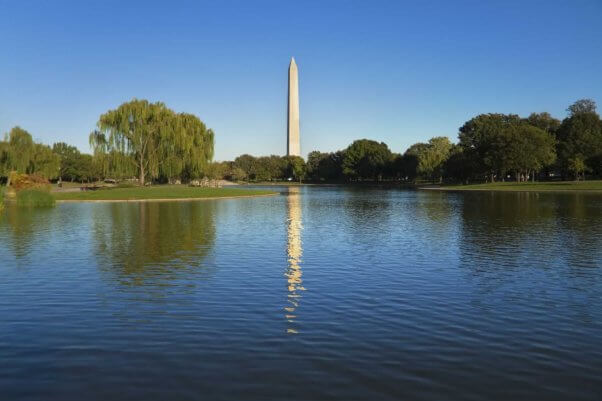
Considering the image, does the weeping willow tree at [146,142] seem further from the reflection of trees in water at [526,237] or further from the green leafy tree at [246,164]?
the green leafy tree at [246,164]

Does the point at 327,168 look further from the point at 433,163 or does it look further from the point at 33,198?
the point at 33,198

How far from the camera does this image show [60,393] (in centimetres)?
692

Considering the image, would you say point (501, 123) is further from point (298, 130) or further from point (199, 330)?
point (199, 330)

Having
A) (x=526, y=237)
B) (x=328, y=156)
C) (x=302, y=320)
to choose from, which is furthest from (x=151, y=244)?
(x=328, y=156)

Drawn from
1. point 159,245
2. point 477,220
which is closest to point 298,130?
point 477,220

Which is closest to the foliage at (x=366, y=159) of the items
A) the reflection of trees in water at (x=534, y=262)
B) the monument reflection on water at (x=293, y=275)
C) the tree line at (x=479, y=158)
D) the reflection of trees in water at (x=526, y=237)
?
the tree line at (x=479, y=158)

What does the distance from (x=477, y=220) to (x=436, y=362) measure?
2514cm

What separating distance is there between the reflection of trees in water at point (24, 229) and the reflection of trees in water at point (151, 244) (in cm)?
257

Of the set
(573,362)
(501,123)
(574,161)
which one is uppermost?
(501,123)

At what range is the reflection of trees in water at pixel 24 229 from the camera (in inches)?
800

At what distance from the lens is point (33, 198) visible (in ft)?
150

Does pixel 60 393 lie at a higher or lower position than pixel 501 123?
lower

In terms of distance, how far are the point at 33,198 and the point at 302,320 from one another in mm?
42348

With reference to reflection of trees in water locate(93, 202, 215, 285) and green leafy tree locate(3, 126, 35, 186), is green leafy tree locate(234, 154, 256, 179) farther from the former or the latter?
reflection of trees in water locate(93, 202, 215, 285)
